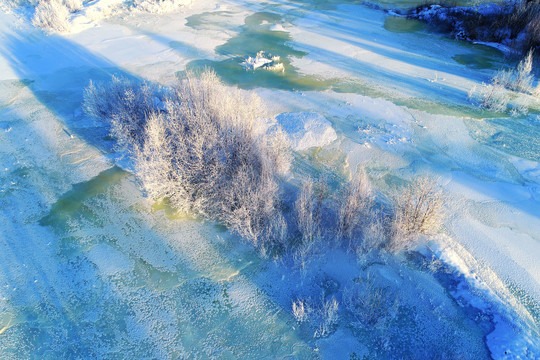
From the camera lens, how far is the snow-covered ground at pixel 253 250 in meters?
4.45

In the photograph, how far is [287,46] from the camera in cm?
1268

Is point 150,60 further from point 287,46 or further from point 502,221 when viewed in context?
point 502,221

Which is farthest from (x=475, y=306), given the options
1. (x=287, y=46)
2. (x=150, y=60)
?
(x=150, y=60)

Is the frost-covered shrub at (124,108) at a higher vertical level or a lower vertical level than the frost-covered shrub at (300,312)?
higher

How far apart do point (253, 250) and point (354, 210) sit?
191cm

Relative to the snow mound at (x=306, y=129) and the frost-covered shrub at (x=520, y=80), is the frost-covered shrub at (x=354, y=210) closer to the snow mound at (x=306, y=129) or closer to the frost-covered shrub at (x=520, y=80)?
the snow mound at (x=306, y=129)

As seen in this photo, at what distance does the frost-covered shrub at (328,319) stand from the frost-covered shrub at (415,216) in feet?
5.08

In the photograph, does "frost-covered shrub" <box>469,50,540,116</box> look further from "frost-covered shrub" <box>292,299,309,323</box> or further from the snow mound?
"frost-covered shrub" <box>292,299,309,323</box>

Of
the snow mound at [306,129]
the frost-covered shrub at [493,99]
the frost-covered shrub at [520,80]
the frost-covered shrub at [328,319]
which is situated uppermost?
the frost-covered shrub at [520,80]

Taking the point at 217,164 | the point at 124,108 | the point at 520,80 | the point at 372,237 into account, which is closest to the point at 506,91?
the point at 520,80

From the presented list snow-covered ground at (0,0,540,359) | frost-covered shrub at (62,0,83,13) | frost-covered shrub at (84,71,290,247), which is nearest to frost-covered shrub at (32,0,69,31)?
frost-covered shrub at (62,0,83,13)

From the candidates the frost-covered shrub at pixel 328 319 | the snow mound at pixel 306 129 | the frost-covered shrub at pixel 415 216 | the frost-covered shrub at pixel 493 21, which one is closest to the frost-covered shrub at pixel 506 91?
the frost-covered shrub at pixel 493 21

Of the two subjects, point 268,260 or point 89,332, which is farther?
point 268,260

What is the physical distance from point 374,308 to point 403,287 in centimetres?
69
